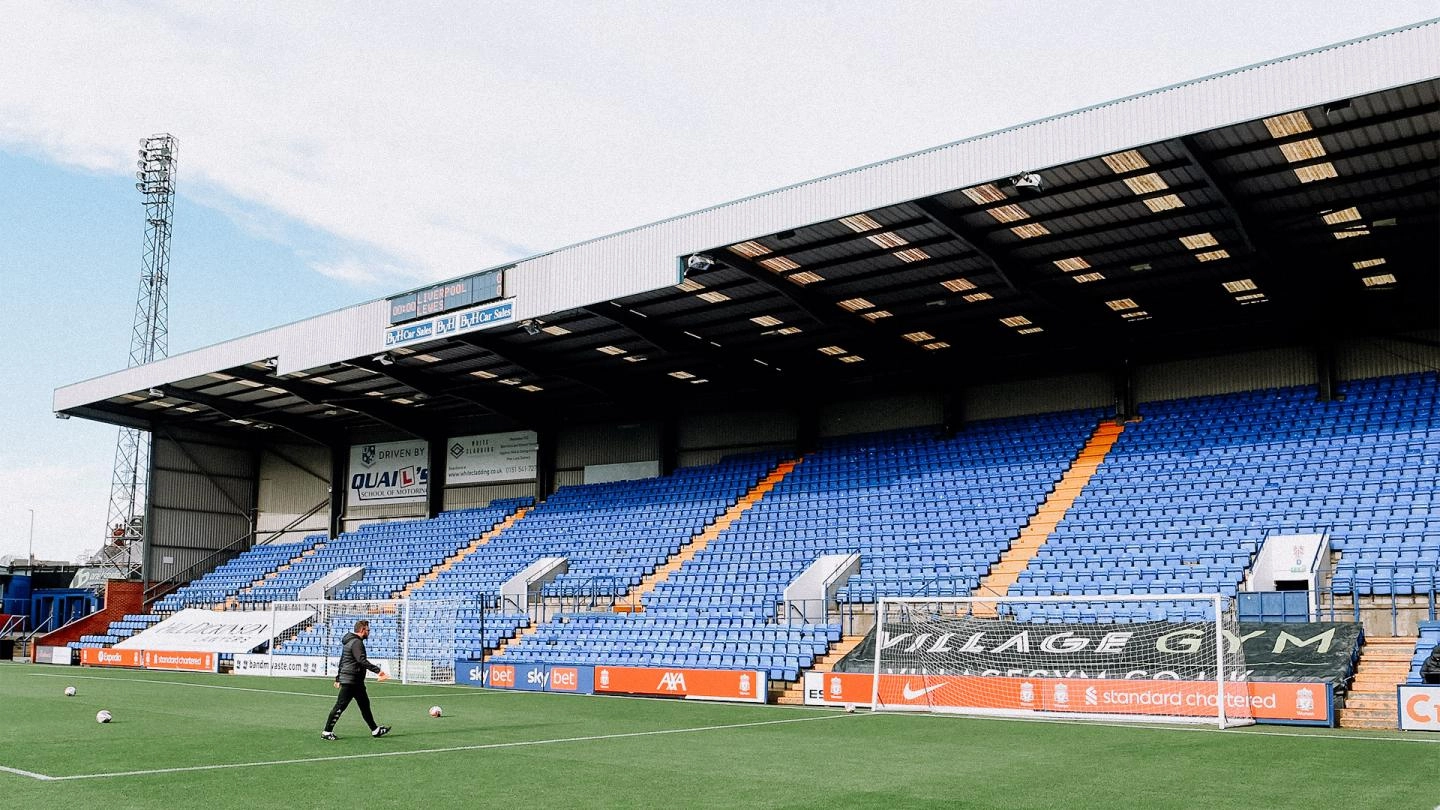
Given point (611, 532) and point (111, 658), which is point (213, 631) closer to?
point (111, 658)

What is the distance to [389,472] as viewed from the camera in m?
50.4

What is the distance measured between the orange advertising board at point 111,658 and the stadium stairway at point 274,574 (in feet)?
14.5

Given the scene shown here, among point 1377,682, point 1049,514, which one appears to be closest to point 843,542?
point 1049,514

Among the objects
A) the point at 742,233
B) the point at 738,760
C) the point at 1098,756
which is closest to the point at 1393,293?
the point at 742,233

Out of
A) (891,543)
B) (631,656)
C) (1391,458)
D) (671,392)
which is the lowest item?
(631,656)

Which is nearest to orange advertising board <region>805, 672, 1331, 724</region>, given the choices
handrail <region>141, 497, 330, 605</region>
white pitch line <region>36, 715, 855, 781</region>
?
white pitch line <region>36, 715, 855, 781</region>

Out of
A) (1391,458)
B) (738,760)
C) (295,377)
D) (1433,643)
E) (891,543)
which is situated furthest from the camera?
(295,377)

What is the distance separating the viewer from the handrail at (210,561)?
4903 centimetres

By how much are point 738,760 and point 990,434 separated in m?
23.7

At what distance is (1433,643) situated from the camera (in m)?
20.0

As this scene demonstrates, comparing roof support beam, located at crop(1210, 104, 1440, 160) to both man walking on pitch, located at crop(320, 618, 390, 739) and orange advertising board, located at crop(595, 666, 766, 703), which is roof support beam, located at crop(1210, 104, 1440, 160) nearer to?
orange advertising board, located at crop(595, 666, 766, 703)

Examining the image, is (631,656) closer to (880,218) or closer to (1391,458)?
(880,218)

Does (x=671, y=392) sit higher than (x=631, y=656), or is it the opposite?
(x=671, y=392)

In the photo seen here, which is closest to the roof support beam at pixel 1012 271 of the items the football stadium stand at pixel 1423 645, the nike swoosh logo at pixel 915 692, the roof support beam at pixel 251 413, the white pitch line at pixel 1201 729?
the nike swoosh logo at pixel 915 692
